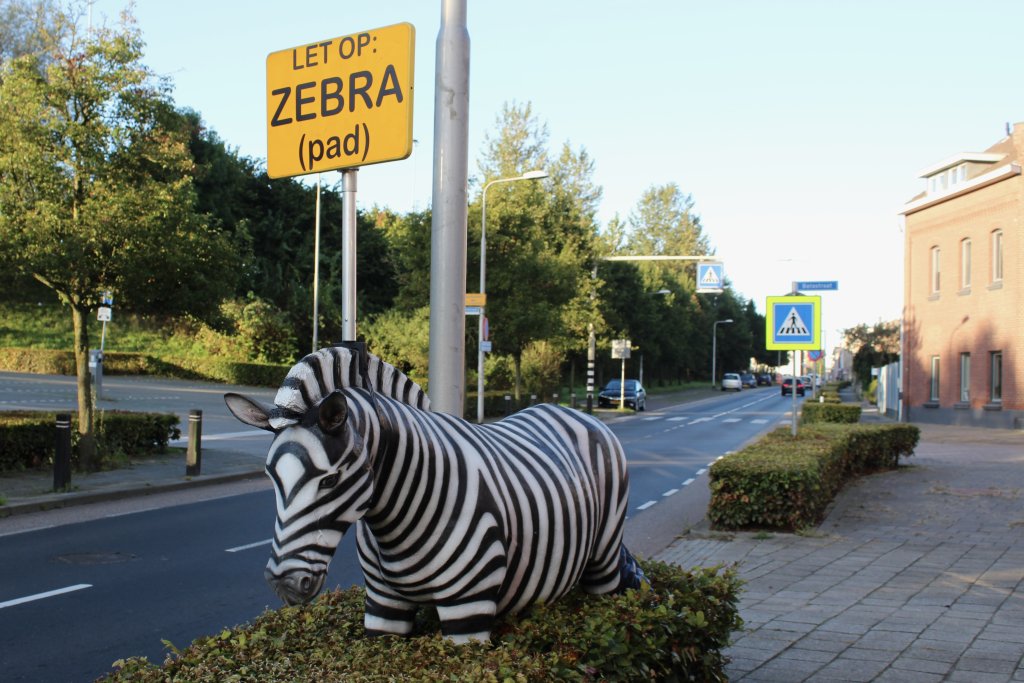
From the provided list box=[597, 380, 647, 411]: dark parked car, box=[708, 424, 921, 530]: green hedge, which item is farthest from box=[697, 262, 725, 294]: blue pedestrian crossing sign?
box=[708, 424, 921, 530]: green hedge

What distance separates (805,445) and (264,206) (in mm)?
44639

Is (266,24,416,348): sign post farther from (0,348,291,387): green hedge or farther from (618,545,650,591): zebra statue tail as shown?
(0,348,291,387): green hedge

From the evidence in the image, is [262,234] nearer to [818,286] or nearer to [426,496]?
[818,286]

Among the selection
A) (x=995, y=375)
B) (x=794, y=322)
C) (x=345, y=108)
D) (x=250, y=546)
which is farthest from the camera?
(x=995, y=375)

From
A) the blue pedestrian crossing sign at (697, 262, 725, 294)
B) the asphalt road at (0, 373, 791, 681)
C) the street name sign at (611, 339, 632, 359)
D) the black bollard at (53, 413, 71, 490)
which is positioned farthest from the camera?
the street name sign at (611, 339, 632, 359)

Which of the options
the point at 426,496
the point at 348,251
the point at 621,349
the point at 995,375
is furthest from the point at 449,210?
the point at 621,349

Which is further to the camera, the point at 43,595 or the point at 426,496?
the point at 43,595

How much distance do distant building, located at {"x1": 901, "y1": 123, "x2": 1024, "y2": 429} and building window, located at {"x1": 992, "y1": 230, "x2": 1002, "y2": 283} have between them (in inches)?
1.4

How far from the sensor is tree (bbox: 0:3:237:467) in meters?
14.0

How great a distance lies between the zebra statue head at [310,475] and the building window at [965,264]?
37.6 m

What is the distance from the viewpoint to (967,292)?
116ft

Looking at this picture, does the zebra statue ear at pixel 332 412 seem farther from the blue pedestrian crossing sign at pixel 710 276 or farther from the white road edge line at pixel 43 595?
the blue pedestrian crossing sign at pixel 710 276

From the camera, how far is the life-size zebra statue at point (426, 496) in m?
2.46

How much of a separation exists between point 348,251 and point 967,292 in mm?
36160
